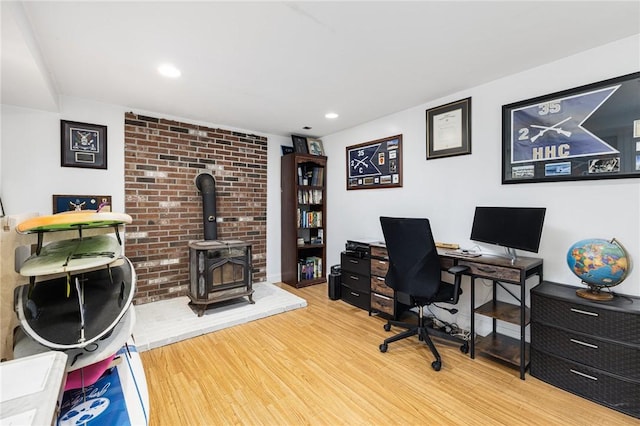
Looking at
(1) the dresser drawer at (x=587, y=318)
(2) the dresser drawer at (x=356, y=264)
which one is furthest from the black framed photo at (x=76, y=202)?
(1) the dresser drawer at (x=587, y=318)

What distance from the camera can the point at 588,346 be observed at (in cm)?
173

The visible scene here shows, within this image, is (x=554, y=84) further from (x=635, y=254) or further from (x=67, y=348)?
(x=67, y=348)

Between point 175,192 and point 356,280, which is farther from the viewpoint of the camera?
point 175,192

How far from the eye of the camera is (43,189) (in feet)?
8.79

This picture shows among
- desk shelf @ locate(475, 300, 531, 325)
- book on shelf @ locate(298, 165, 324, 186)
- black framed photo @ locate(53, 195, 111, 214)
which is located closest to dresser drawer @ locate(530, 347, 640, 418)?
desk shelf @ locate(475, 300, 531, 325)

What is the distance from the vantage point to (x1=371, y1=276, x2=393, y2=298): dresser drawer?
9.58 ft

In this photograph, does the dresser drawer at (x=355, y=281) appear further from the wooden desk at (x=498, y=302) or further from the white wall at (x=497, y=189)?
the white wall at (x=497, y=189)

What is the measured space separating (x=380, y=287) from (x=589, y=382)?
5.40 feet

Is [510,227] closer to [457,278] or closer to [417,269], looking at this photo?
[457,278]

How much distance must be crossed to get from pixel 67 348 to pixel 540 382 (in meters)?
2.70

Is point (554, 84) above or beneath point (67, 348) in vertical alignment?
above

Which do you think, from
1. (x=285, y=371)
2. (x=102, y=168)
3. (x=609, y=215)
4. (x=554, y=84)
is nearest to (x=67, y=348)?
(x=285, y=371)

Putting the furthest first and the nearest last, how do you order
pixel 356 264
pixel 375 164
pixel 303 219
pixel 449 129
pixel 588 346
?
pixel 303 219
pixel 375 164
pixel 356 264
pixel 449 129
pixel 588 346

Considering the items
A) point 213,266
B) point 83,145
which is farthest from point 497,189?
point 83,145
